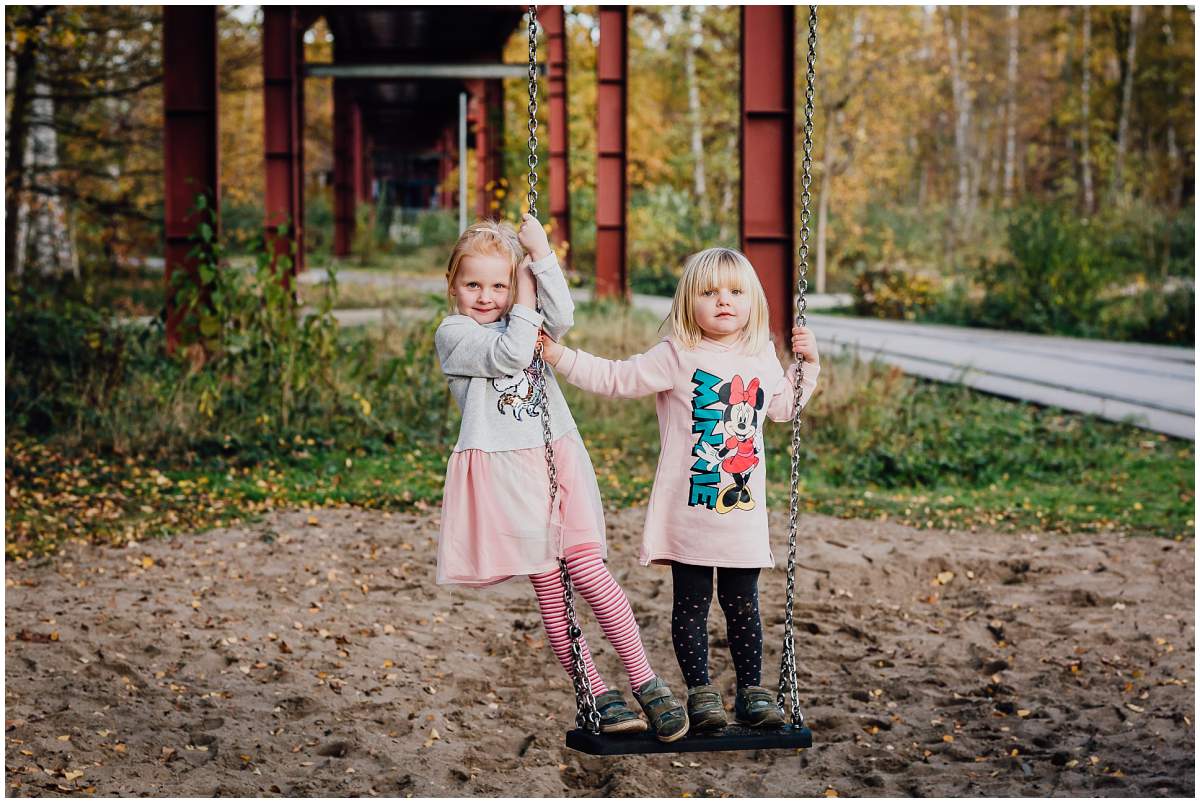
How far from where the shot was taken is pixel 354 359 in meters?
10.7

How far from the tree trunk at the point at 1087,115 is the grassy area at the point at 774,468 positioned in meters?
24.7

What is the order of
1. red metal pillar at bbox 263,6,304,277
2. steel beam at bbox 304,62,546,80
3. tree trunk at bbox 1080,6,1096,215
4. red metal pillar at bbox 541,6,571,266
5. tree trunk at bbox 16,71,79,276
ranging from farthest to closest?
1. tree trunk at bbox 1080,6,1096,215
2. steel beam at bbox 304,62,546,80
3. red metal pillar at bbox 541,6,571,266
4. red metal pillar at bbox 263,6,304,277
5. tree trunk at bbox 16,71,79,276

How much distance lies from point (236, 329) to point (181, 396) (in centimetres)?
68

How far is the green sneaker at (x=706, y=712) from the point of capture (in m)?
3.79

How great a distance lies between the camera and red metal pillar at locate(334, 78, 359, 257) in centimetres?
2906

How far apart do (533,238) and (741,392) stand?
2.49 feet

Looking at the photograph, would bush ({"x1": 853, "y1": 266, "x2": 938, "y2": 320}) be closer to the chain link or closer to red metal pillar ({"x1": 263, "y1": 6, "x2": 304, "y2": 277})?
red metal pillar ({"x1": 263, "y1": 6, "x2": 304, "y2": 277})

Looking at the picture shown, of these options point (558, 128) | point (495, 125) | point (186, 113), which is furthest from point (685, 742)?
point (495, 125)

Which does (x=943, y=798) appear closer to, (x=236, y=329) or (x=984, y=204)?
(x=236, y=329)

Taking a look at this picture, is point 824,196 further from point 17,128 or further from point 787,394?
point 787,394

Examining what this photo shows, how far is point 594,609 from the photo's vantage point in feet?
12.6

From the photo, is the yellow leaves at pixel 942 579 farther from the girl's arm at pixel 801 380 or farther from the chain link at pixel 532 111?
the chain link at pixel 532 111

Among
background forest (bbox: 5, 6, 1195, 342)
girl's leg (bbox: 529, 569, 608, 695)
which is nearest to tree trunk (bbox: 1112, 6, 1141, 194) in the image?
background forest (bbox: 5, 6, 1195, 342)

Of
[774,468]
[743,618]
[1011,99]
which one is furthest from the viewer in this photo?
[1011,99]
